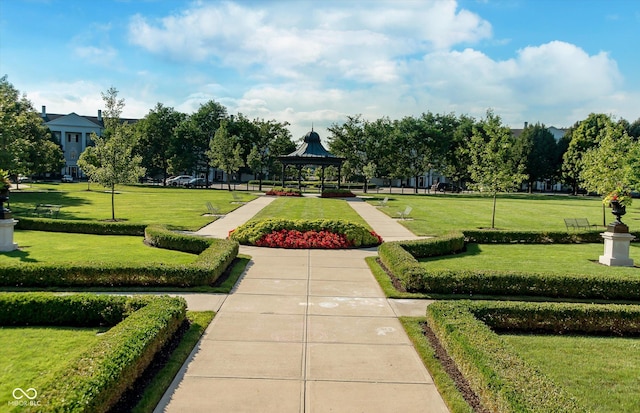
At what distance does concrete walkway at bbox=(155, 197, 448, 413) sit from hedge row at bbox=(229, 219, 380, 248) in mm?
5371

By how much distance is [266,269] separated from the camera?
41.4 feet

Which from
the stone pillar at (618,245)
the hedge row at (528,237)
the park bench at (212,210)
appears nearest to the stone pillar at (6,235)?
the park bench at (212,210)

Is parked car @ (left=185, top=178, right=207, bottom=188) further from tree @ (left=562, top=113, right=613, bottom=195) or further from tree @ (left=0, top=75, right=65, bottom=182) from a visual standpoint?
tree @ (left=562, top=113, right=613, bottom=195)

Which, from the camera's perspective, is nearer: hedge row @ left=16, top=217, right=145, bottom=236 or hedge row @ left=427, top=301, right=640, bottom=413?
hedge row @ left=427, top=301, right=640, bottom=413

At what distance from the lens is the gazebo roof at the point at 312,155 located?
4450 cm

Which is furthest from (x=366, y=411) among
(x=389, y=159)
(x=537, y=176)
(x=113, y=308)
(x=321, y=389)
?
(x=537, y=176)

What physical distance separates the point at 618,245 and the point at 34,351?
50.3 feet

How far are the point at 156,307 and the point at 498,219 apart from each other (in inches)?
934

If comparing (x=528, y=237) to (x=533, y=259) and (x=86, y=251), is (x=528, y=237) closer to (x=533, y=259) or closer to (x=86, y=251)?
(x=533, y=259)

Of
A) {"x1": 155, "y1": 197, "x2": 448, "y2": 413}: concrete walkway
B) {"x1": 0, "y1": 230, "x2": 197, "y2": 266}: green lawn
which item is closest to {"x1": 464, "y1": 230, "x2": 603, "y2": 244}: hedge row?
{"x1": 155, "y1": 197, "x2": 448, "y2": 413}: concrete walkway

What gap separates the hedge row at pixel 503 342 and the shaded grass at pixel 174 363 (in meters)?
3.87

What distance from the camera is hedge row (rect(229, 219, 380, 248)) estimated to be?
16.5 metres

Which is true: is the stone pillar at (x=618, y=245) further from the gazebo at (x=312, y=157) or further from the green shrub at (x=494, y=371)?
the gazebo at (x=312, y=157)

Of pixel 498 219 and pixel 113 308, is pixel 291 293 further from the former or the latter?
pixel 498 219
